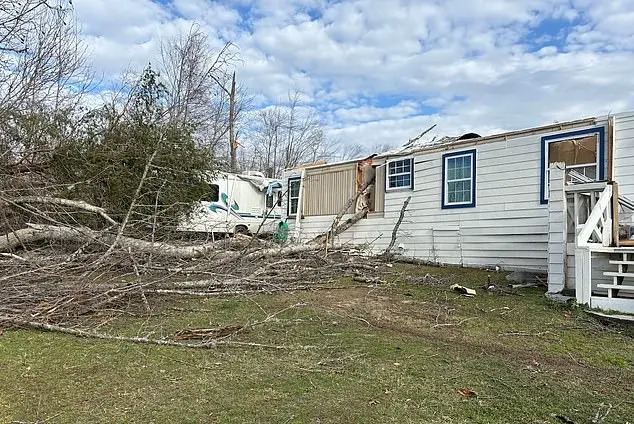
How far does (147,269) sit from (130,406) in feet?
13.3

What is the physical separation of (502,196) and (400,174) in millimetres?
2836

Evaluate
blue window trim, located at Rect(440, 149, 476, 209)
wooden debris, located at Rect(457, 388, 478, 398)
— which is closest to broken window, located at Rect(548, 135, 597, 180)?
blue window trim, located at Rect(440, 149, 476, 209)

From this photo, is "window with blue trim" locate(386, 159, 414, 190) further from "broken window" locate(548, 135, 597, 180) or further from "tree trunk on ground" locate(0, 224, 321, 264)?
"tree trunk on ground" locate(0, 224, 321, 264)

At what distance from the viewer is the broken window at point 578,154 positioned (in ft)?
30.2

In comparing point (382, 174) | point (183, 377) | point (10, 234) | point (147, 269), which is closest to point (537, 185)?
point (382, 174)

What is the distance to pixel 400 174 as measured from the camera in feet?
40.8

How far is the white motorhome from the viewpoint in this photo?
A: 16.4m

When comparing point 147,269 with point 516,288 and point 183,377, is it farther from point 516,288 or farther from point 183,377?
point 516,288

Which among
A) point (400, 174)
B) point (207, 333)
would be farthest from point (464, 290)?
point (400, 174)

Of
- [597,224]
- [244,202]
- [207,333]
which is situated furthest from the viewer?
[244,202]

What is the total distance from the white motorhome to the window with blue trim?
446 cm

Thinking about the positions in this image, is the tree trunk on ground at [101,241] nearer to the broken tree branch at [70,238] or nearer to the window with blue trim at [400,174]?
the broken tree branch at [70,238]

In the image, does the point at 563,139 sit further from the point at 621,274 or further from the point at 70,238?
the point at 70,238

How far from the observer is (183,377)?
3773mm
